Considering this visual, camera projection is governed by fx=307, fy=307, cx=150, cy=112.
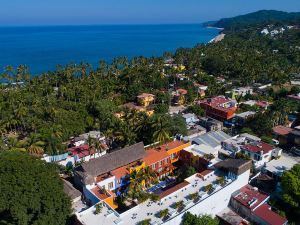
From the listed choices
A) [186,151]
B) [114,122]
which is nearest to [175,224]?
[186,151]

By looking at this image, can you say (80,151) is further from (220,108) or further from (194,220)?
(220,108)

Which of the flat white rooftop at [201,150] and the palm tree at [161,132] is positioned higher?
the palm tree at [161,132]

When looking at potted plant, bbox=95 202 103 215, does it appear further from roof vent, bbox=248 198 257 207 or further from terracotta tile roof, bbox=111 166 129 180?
roof vent, bbox=248 198 257 207

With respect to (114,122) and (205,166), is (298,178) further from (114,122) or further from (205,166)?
(114,122)

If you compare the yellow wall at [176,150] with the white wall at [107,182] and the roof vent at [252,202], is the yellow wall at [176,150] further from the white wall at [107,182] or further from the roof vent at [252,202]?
the roof vent at [252,202]

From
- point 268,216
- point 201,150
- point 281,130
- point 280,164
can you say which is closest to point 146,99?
point 281,130

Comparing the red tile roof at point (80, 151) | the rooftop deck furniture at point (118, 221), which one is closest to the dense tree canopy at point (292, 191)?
the rooftop deck furniture at point (118, 221)
